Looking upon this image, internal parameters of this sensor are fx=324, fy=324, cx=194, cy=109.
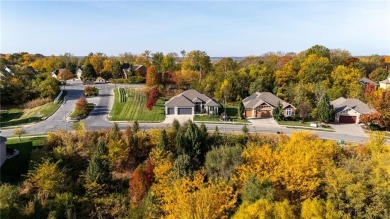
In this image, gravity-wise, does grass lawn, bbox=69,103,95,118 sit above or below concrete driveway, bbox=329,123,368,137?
above

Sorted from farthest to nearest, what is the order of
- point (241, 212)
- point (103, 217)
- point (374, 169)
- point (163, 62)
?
point (163, 62)
point (103, 217)
point (374, 169)
point (241, 212)

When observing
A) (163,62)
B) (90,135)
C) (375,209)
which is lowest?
(375,209)

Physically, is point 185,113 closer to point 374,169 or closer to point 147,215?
point 147,215

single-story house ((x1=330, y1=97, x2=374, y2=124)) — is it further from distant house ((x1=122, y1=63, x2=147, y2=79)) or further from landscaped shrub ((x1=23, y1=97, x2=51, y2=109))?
distant house ((x1=122, y1=63, x2=147, y2=79))

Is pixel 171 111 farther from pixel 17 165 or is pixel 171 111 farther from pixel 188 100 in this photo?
pixel 17 165

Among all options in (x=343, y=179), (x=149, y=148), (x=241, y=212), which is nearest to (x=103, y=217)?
(x=149, y=148)

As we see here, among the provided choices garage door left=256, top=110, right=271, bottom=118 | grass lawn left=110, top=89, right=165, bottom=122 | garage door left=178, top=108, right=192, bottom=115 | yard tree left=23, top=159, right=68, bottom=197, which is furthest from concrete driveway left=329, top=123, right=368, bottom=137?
yard tree left=23, top=159, right=68, bottom=197
